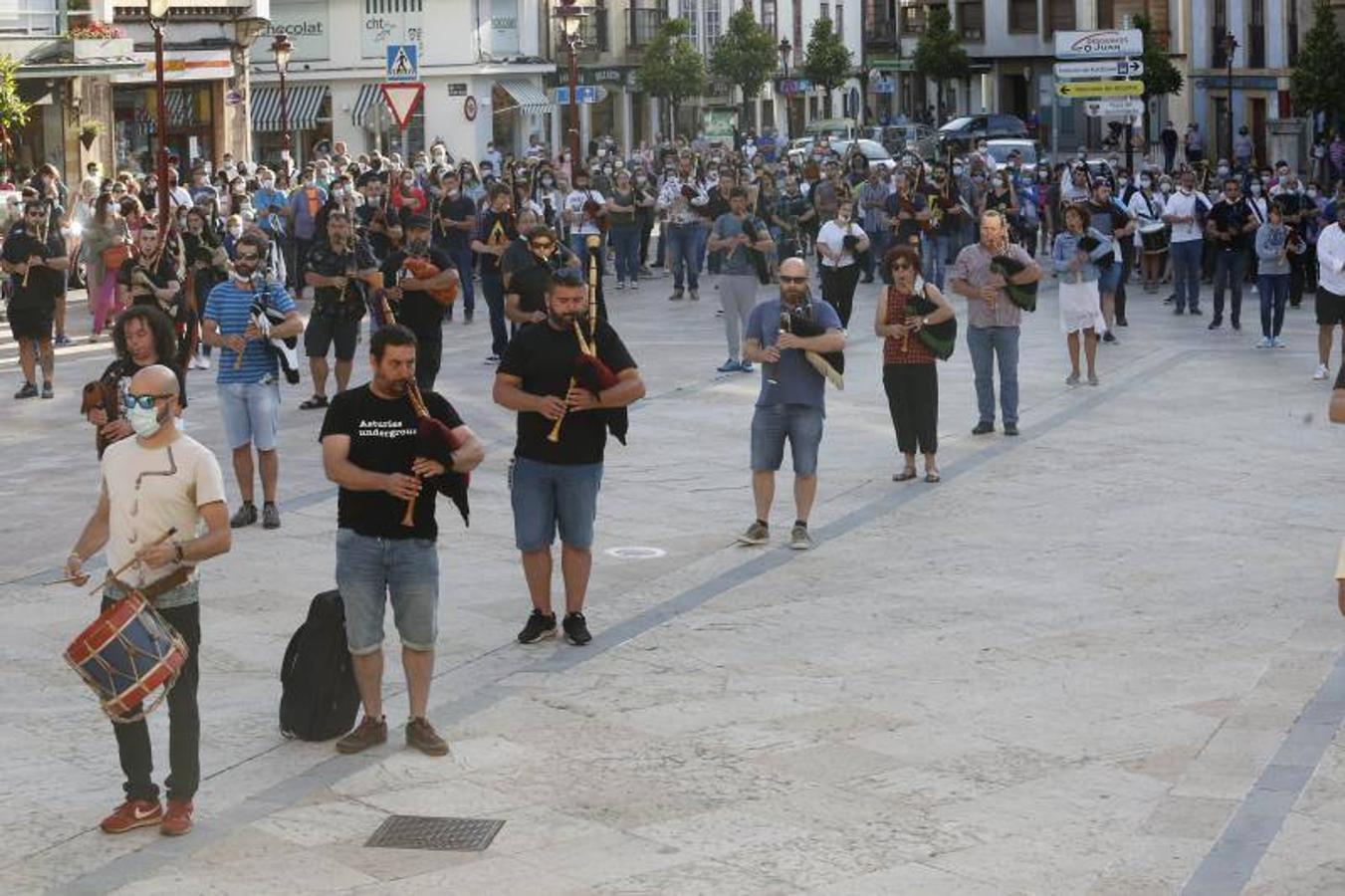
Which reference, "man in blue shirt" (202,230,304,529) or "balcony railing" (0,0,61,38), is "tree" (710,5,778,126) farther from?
"man in blue shirt" (202,230,304,529)

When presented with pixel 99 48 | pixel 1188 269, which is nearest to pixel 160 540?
pixel 1188 269

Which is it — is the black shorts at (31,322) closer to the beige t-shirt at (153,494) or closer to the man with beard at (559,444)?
the man with beard at (559,444)

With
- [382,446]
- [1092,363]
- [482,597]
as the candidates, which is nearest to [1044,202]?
[1092,363]

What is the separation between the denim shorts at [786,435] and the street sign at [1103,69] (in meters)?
31.6

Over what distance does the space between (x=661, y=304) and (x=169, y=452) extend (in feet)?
70.8

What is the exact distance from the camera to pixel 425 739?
9977mm

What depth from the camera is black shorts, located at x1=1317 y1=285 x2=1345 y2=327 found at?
2066 cm

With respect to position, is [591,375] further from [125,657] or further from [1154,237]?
[1154,237]

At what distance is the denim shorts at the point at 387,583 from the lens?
32.3 feet

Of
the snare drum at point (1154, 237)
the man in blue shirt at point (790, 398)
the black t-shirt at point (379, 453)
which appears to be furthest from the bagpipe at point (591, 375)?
the snare drum at point (1154, 237)

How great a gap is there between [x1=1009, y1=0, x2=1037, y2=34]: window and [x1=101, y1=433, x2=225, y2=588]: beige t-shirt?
73.8m

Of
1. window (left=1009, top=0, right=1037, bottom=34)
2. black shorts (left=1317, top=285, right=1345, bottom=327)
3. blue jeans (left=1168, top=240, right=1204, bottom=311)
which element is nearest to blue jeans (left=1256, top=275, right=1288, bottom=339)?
black shorts (left=1317, top=285, right=1345, bottom=327)

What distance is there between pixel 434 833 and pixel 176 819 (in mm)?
900

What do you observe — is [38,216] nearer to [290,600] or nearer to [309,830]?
[290,600]
